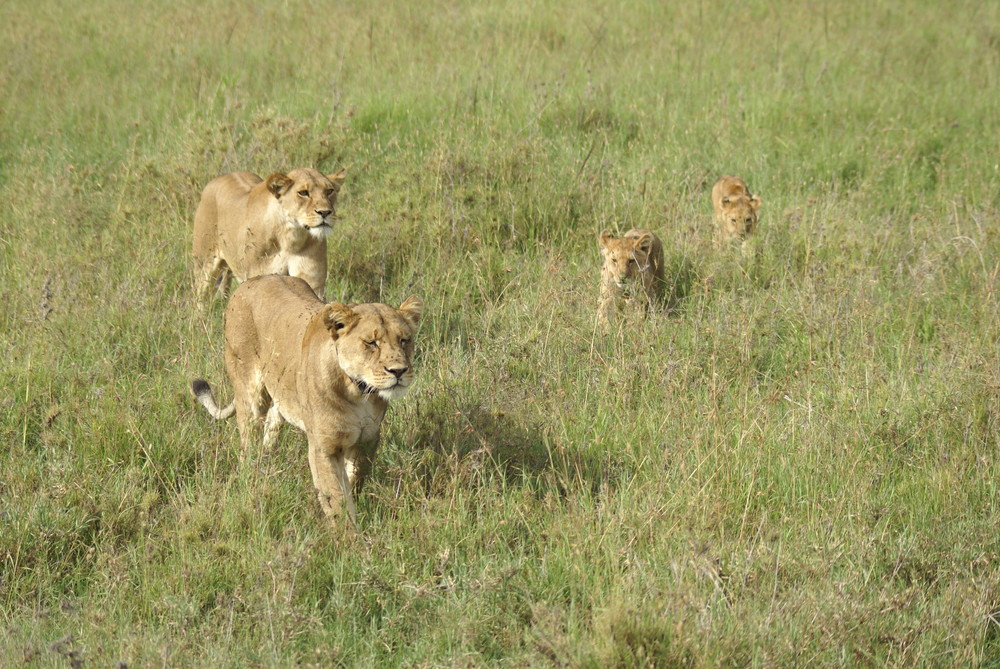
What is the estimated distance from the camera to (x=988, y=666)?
3.89 meters

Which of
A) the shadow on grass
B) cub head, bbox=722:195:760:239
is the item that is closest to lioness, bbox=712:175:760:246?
cub head, bbox=722:195:760:239

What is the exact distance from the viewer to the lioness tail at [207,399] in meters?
5.38

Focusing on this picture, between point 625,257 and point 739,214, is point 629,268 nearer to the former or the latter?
point 625,257

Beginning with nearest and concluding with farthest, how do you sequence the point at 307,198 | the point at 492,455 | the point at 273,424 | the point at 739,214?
the point at 492,455, the point at 273,424, the point at 307,198, the point at 739,214

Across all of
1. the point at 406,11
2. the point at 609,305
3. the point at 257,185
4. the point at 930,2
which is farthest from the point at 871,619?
the point at 930,2

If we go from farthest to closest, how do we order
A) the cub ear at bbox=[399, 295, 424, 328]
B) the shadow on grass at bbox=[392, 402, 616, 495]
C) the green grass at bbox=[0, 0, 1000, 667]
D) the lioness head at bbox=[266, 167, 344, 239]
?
the lioness head at bbox=[266, 167, 344, 239] → the shadow on grass at bbox=[392, 402, 616, 495] → the cub ear at bbox=[399, 295, 424, 328] → the green grass at bbox=[0, 0, 1000, 667]

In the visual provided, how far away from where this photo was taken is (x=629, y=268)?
7.05m

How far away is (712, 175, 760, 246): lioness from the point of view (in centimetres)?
788

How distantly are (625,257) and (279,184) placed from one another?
7.37 ft

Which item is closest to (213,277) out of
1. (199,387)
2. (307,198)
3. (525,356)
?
(307,198)

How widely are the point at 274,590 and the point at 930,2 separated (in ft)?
42.5

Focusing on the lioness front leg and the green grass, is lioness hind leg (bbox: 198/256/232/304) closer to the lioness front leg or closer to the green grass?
the green grass

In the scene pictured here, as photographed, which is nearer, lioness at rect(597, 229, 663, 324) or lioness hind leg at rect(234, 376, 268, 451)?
lioness hind leg at rect(234, 376, 268, 451)

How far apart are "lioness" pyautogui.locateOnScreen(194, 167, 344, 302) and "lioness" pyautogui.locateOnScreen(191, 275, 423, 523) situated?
1181mm
